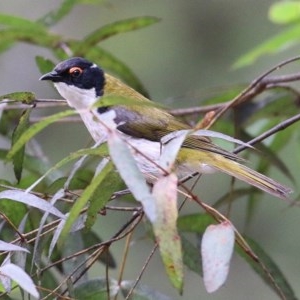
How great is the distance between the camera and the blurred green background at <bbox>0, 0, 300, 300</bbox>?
6734 millimetres

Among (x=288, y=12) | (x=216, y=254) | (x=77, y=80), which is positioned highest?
(x=77, y=80)

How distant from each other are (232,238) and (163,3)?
6.74 metres

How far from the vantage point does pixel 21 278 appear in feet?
7.20

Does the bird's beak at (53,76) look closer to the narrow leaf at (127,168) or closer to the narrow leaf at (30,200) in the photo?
the narrow leaf at (30,200)

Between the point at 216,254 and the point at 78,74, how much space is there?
1544mm

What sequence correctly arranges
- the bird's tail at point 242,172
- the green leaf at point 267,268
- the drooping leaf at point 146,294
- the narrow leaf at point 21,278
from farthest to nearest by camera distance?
the green leaf at point 267,268 < the bird's tail at point 242,172 < the drooping leaf at point 146,294 < the narrow leaf at point 21,278

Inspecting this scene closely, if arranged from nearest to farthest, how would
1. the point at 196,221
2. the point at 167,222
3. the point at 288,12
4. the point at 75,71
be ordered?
the point at 167,222
the point at 196,221
the point at 75,71
the point at 288,12

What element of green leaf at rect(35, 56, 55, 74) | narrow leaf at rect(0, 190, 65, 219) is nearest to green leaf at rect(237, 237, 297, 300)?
narrow leaf at rect(0, 190, 65, 219)

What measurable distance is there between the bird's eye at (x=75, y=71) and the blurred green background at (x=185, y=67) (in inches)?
104

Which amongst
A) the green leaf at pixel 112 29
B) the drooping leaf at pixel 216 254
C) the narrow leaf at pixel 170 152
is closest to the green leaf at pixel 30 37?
the green leaf at pixel 112 29

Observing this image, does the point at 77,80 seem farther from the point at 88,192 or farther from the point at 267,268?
the point at 88,192

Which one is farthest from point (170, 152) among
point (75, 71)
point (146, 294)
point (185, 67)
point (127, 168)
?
point (185, 67)

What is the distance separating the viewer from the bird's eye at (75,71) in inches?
138

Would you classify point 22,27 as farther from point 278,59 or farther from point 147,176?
point 278,59
